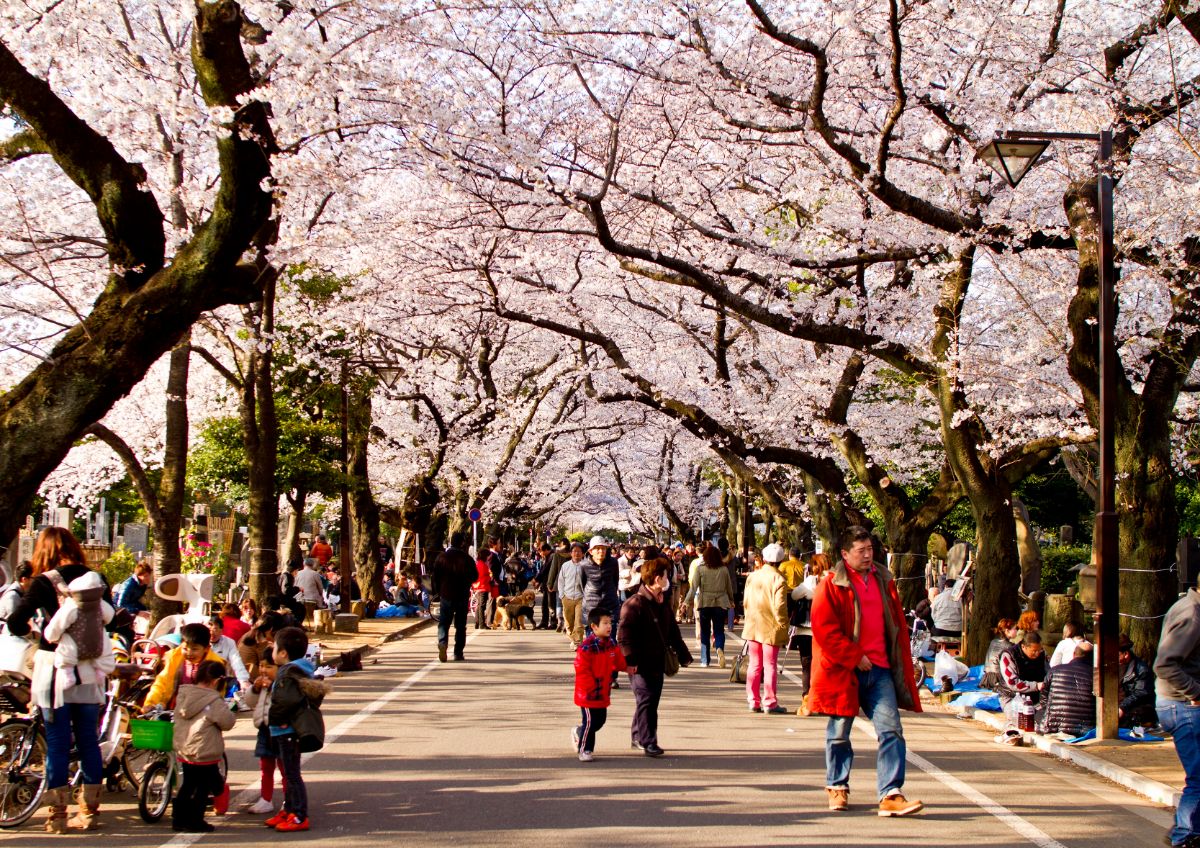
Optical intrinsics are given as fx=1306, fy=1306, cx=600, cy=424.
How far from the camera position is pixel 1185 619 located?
698cm

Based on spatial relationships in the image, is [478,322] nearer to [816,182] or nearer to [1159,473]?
[816,182]

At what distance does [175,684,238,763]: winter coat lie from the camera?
7385mm

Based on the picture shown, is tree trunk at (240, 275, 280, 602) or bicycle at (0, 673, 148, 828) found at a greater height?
tree trunk at (240, 275, 280, 602)


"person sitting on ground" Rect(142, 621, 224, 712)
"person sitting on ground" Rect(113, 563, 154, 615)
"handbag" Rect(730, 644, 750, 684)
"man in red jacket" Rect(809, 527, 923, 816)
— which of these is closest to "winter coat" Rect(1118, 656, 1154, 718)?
"man in red jacket" Rect(809, 527, 923, 816)

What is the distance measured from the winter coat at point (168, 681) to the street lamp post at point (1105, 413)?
740 cm

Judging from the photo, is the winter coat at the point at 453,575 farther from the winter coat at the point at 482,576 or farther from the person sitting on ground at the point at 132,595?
the winter coat at the point at 482,576

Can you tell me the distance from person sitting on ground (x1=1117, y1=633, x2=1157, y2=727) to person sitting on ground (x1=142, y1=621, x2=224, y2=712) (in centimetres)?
809

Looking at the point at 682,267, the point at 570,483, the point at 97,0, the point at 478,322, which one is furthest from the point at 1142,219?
the point at 570,483

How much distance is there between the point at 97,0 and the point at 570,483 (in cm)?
4911

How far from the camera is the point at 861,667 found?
313 inches

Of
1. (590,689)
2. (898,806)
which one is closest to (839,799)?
(898,806)

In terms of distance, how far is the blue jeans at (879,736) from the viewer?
25.9 ft

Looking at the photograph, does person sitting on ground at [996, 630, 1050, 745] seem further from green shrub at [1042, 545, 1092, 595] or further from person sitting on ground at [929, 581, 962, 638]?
green shrub at [1042, 545, 1092, 595]

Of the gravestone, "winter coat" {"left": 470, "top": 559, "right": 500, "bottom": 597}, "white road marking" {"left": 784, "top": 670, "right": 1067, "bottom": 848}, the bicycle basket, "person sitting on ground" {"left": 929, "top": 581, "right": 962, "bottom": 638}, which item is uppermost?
the gravestone
